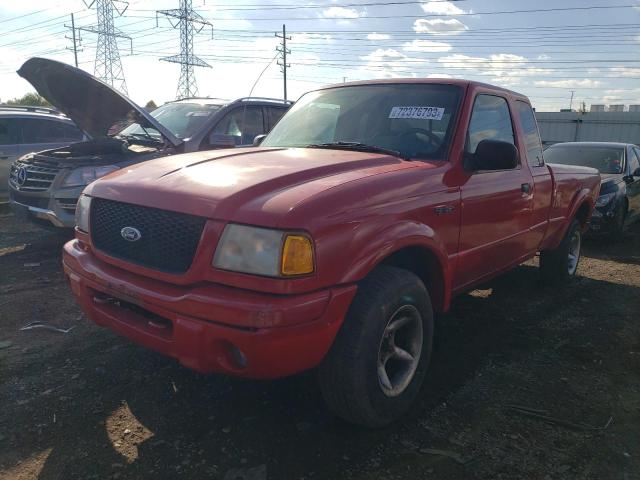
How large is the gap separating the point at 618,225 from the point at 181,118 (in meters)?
6.90

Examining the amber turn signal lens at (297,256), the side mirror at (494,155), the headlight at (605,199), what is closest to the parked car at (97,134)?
the side mirror at (494,155)

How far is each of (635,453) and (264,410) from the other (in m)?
1.97

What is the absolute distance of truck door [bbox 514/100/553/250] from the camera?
4281 millimetres

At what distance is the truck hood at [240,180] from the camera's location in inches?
92.5

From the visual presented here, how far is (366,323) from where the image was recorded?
8.07 feet

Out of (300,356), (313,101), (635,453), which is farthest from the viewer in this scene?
(313,101)

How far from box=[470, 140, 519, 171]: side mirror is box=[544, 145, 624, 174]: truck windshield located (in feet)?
20.5

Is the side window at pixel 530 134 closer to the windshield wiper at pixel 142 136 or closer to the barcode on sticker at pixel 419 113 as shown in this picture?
the barcode on sticker at pixel 419 113

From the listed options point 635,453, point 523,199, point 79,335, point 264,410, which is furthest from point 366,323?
point 79,335

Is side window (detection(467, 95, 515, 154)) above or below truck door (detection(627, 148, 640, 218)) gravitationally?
above

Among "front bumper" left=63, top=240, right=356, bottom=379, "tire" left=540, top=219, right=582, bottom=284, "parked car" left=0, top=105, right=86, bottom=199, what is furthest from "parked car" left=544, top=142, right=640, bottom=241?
"parked car" left=0, top=105, right=86, bottom=199

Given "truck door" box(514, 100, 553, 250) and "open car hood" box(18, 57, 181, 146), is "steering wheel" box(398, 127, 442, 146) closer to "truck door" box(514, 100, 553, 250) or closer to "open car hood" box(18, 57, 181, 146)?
"truck door" box(514, 100, 553, 250)

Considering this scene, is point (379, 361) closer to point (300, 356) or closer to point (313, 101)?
point (300, 356)

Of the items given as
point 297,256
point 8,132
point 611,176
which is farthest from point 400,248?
point 8,132
